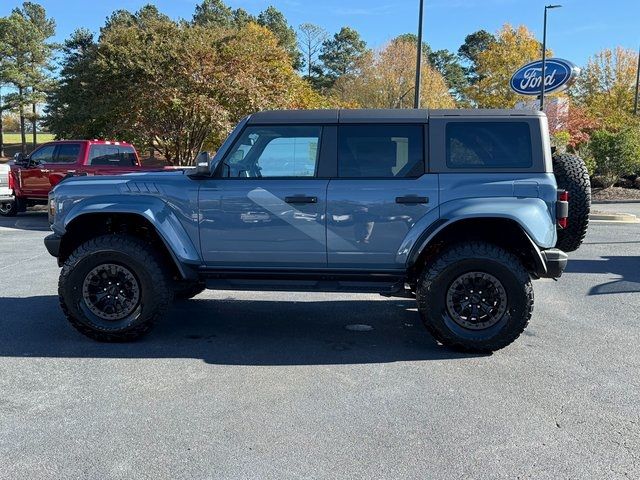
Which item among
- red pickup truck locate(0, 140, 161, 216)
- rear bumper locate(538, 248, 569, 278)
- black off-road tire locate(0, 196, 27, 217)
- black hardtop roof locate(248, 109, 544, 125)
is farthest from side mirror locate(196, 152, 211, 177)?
black off-road tire locate(0, 196, 27, 217)

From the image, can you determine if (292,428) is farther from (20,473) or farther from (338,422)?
(20,473)

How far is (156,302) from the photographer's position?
5.11 m

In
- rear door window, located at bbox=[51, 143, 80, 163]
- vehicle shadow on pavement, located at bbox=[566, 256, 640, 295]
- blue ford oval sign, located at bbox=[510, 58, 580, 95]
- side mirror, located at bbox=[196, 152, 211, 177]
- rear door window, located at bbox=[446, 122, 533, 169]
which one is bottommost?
vehicle shadow on pavement, located at bbox=[566, 256, 640, 295]

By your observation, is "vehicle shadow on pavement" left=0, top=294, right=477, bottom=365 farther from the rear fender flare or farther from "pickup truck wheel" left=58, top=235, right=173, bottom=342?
the rear fender flare

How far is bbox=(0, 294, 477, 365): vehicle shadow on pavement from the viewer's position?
4.92 metres

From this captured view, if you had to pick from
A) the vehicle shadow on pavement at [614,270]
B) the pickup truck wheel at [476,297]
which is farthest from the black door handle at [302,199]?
the vehicle shadow on pavement at [614,270]

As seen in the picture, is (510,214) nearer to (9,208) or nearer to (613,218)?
(613,218)

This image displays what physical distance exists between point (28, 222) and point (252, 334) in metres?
11.4

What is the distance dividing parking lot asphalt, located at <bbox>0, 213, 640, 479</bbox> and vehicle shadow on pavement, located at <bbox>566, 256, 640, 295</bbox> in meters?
0.95

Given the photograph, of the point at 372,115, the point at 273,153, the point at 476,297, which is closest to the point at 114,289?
the point at 273,153

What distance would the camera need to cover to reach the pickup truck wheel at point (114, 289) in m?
5.11

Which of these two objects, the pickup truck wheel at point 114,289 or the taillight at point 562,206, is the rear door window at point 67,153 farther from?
the taillight at point 562,206

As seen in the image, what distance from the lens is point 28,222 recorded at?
14703 mm

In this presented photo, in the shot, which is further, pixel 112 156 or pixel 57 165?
pixel 112 156
